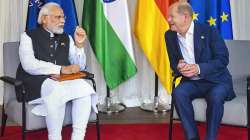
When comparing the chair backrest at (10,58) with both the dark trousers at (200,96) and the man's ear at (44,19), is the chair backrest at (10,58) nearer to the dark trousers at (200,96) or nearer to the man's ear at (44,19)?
the man's ear at (44,19)

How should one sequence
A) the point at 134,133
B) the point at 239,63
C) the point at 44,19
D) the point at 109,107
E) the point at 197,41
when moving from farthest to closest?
the point at 109,107 < the point at 134,133 < the point at 239,63 < the point at 44,19 < the point at 197,41

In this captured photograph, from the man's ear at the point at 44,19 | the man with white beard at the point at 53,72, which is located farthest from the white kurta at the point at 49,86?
the man's ear at the point at 44,19

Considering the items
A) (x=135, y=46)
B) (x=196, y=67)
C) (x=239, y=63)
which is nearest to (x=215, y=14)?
(x=239, y=63)

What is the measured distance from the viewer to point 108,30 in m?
4.21

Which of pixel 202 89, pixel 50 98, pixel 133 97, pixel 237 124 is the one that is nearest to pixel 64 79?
pixel 50 98

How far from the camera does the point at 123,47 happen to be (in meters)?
4.26

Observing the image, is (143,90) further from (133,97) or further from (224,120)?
(224,120)

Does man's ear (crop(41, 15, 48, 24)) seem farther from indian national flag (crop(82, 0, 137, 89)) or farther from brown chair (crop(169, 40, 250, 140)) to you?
brown chair (crop(169, 40, 250, 140))

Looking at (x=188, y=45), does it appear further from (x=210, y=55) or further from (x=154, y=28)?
(x=154, y=28)

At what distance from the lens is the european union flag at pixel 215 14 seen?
4.22 meters

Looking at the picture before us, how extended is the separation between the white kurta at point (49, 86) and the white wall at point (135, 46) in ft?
4.65

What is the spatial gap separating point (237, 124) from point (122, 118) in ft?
5.12

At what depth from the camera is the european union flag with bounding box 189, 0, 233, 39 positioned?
4.22m

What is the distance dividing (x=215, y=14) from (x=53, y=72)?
75.9 inches
